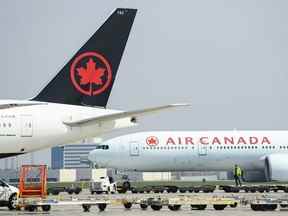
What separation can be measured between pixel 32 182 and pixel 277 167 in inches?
1128

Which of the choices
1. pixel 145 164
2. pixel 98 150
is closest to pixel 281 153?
pixel 145 164

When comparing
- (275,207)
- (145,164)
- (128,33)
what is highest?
(128,33)

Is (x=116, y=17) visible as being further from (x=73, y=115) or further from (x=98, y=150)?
(x=98, y=150)

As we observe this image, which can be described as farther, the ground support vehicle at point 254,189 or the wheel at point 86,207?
the ground support vehicle at point 254,189

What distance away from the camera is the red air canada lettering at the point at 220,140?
59.2m

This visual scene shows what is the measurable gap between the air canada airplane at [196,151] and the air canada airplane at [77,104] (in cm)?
2368

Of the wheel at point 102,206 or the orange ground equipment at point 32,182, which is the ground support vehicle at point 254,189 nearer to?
the orange ground equipment at point 32,182

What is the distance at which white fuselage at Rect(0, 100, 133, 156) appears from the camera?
110ft

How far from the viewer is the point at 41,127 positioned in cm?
3378

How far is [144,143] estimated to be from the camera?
5909 cm

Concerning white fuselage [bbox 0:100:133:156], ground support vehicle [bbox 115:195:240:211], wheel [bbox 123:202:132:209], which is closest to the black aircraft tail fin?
white fuselage [bbox 0:100:133:156]

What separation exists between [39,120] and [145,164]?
1035 inches

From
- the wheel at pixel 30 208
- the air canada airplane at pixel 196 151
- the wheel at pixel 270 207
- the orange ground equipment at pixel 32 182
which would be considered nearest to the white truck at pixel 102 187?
the air canada airplane at pixel 196 151

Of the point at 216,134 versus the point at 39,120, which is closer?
the point at 39,120
